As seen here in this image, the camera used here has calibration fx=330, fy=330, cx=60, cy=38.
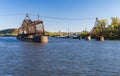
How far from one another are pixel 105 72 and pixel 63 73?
5.19 meters

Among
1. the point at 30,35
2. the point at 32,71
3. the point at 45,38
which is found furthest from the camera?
the point at 30,35

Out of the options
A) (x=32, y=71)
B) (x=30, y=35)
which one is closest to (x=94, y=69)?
(x=32, y=71)

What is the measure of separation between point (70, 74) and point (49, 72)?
112 inches

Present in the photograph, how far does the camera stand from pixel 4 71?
39.3 metres

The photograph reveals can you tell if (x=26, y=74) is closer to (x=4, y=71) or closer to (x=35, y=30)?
(x=4, y=71)

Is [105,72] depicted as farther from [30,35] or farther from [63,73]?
[30,35]

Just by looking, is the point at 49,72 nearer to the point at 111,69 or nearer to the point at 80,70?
the point at 80,70

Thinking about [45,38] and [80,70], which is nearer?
[80,70]

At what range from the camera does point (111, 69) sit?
4222 cm

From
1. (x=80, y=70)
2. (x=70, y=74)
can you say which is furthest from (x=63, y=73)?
Answer: (x=80, y=70)

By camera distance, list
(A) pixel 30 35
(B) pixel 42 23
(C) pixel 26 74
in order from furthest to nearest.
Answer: (A) pixel 30 35 → (B) pixel 42 23 → (C) pixel 26 74

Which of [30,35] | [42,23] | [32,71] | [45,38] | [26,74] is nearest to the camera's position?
[26,74]

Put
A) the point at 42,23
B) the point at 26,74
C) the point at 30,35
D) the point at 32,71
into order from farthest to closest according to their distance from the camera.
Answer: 1. the point at 30,35
2. the point at 42,23
3. the point at 32,71
4. the point at 26,74

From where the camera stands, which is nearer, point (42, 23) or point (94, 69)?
point (94, 69)
